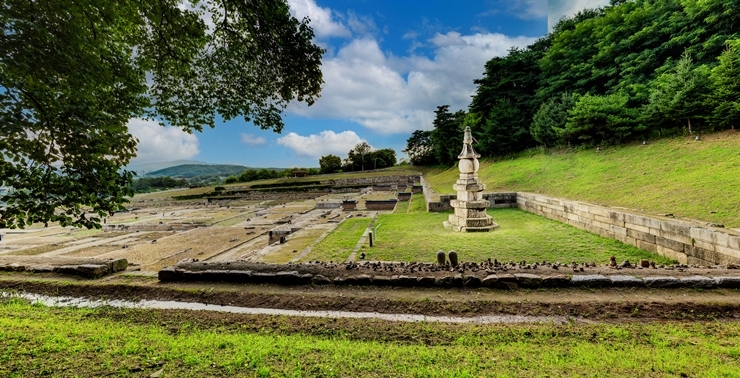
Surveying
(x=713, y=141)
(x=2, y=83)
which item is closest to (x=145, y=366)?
(x=2, y=83)

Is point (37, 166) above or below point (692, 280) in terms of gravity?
above

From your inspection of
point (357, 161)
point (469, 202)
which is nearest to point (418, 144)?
point (357, 161)

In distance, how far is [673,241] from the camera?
6.05m

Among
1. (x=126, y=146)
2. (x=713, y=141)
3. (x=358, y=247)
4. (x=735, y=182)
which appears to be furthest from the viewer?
(x=713, y=141)

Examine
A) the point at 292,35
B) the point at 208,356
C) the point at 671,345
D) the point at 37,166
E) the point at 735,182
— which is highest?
the point at 292,35

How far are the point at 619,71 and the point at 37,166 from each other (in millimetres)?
32049

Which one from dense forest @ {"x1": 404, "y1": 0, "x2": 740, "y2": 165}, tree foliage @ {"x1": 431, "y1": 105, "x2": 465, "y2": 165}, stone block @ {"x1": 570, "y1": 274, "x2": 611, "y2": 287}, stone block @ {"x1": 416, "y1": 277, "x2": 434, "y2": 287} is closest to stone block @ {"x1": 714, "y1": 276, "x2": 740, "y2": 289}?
stone block @ {"x1": 570, "y1": 274, "x2": 611, "y2": 287}

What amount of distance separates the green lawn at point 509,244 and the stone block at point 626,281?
5.83 ft

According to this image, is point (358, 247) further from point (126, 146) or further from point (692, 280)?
point (692, 280)

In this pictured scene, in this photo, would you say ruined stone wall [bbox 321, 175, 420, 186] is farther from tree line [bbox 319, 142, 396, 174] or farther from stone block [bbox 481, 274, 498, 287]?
stone block [bbox 481, 274, 498, 287]

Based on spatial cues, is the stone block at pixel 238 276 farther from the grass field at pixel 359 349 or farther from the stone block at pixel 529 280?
the stone block at pixel 529 280

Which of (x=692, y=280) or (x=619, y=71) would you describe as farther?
(x=619, y=71)

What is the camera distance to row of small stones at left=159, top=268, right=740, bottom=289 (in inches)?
174

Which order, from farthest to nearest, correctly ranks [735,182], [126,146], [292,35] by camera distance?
[735,182] → [292,35] → [126,146]
